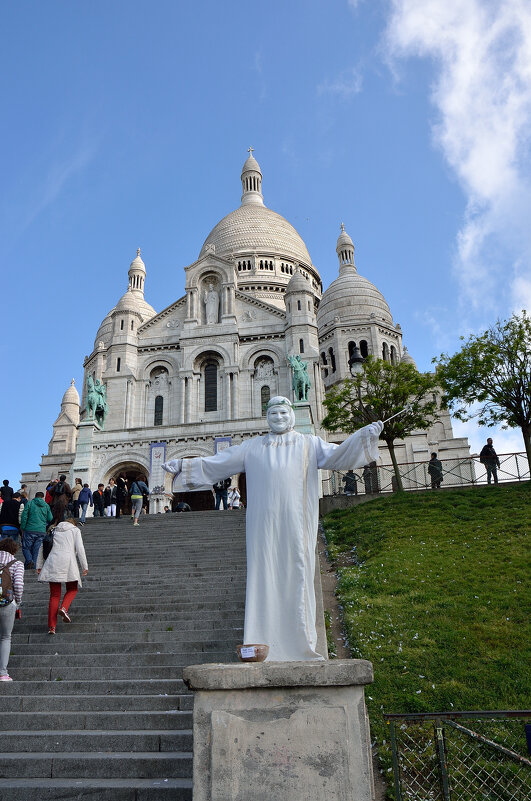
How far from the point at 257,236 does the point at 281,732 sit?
5401 centimetres

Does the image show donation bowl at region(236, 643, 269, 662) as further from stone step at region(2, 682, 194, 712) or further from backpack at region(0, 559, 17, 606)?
backpack at region(0, 559, 17, 606)

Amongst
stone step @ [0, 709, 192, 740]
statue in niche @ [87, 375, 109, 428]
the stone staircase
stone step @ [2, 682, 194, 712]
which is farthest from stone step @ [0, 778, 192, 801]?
statue in niche @ [87, 375, 109, 428]

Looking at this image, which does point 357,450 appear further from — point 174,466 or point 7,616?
point 7,616

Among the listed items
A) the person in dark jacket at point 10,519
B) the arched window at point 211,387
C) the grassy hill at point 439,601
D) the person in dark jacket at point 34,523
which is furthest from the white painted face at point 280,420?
the arched window at point 211,387

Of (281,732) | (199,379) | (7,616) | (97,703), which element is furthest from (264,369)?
(281,732)

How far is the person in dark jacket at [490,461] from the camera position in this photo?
886 inches

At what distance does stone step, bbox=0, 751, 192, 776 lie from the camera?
547cm

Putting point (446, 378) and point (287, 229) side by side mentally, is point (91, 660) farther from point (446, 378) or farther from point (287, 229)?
point (287, 229)

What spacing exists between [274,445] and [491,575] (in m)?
8.37

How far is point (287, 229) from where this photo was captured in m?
58.7

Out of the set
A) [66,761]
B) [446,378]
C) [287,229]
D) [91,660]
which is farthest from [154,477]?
[287,229]

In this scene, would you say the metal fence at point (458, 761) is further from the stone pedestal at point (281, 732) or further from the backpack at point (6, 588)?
the backpack at point (6, 588)

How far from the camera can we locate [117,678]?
25.1 feet

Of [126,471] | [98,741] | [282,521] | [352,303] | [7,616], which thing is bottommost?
[98,741]
